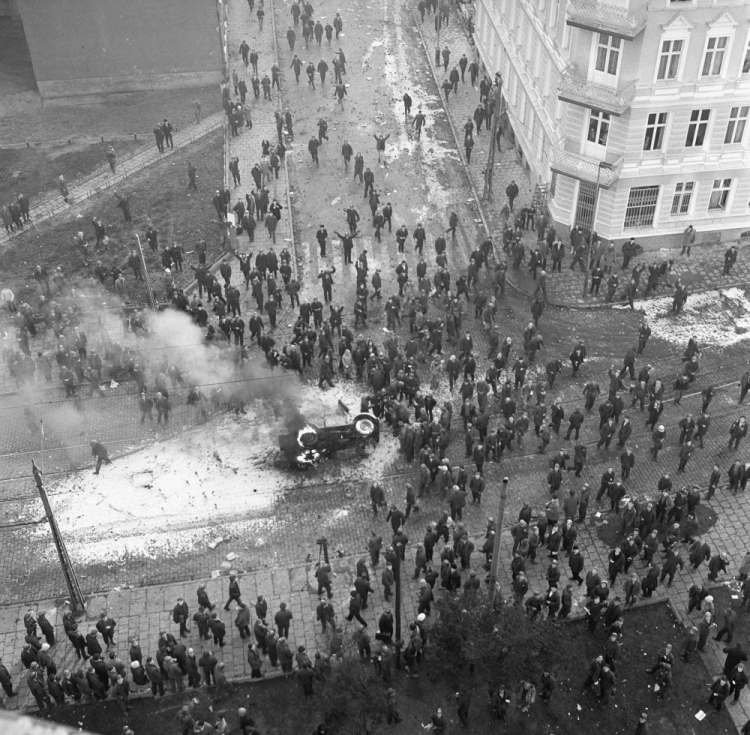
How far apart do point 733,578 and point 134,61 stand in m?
36.6

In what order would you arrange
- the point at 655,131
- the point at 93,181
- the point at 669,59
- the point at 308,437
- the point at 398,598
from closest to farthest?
the point at 398,598, the point at 308,437, the point at 669,59, the point at 655,131, the point at 93,181

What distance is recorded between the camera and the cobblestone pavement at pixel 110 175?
38.0 meters

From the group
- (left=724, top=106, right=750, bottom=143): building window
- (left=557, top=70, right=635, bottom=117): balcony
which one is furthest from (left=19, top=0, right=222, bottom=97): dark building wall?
(left=724, top=106, right=750, bottom=143): building window

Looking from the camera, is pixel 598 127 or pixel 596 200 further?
pixel 596 200

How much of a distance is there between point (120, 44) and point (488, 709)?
121ft

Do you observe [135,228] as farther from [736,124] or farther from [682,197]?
[736,124]

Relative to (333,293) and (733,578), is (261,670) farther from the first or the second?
(333,293)

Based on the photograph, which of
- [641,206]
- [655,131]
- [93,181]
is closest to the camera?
[655,131]

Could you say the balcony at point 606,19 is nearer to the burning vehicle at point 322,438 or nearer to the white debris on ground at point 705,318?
the white debris on ground at point 705,318

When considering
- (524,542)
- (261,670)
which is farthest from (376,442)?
(261,670)

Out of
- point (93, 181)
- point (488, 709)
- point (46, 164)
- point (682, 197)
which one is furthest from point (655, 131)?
point (46, 164)

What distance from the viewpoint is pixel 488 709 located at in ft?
67.5

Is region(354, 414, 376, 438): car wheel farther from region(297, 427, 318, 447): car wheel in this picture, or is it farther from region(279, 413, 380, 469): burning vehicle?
region(297, 427, 318, 447): car wheel

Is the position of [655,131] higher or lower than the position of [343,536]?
higher
